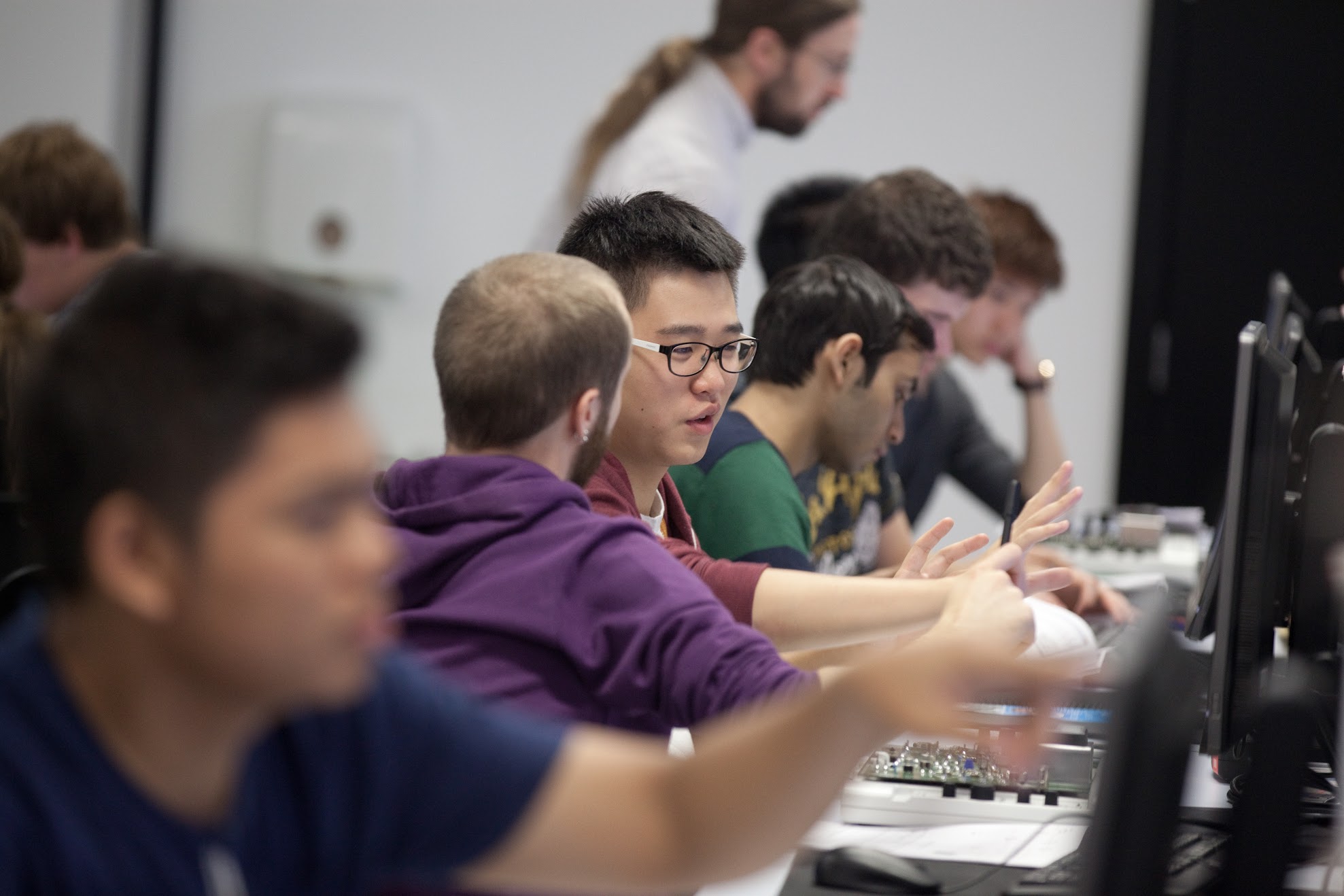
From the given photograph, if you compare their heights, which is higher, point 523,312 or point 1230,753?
point 523,312

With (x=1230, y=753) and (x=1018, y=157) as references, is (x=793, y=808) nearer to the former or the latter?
(x=1230, y=753)

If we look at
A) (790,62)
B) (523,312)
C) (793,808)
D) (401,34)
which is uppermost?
(401,34)

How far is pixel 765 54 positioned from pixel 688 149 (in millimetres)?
322

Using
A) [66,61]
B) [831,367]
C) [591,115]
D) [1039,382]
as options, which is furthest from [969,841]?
[66,61]

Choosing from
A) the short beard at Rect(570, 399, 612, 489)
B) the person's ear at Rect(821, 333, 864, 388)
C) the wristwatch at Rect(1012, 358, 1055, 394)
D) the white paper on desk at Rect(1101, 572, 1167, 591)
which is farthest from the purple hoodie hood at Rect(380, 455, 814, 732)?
the wristwatch at Rect(1012, 358, 1055, 394)

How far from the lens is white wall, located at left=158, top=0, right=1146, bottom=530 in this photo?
4504 mm

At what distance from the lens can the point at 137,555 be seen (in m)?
0.67

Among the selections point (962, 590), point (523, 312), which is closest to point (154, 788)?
point (523, 312)

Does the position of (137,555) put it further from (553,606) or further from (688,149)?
(688,149)

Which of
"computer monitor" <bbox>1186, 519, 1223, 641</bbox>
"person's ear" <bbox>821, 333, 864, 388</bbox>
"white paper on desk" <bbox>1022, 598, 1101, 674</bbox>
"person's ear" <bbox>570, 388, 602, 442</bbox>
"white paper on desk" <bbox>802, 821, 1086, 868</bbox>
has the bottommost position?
"white paper on desk" <bbox>802, 821, 1086, 868</bbox>

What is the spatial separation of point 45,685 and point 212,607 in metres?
0.12

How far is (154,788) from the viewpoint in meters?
0.71

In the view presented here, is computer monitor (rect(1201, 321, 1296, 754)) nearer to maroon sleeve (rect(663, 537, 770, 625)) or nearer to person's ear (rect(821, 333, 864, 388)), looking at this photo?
maroon sleeve (rect(663, 537, 770, 625))

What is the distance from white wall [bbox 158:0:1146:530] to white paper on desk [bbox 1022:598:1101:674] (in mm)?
2514
